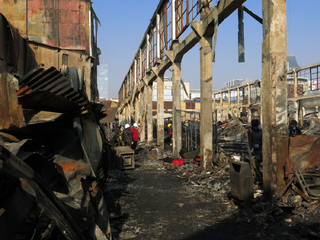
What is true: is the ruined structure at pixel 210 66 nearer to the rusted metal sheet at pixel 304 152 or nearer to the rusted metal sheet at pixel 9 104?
the rusted metal sheet at pixel 304 152

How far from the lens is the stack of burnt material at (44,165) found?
2.18 metres

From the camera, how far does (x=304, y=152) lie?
5.77 meters

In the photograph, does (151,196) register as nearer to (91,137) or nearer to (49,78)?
(91,137)

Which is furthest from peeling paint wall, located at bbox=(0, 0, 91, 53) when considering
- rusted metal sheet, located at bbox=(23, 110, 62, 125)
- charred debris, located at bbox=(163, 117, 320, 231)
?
rusted metal sheet, located at bbox=(23, 110, 62, 125)

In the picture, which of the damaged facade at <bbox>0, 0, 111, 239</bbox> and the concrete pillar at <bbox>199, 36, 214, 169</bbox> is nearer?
the damaged facade at <bbox>0, 0, 111, 239</bbox>

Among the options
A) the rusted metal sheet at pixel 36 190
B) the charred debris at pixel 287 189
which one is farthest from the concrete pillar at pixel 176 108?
the rusted metal sheet at pixel 36 190

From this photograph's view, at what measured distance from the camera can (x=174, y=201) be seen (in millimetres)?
6496

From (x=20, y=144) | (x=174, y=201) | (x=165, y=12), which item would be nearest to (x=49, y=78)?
(x=20, y=144)

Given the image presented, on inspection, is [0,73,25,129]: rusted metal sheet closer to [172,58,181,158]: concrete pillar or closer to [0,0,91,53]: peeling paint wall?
[0,0,91,53]: peeling paint wall

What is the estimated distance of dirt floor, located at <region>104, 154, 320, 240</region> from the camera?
450 cm

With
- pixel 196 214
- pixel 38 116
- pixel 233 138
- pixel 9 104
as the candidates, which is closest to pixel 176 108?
pixel 233 138

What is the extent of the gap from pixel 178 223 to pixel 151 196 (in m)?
1.94

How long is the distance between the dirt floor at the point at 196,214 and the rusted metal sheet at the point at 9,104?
249cm

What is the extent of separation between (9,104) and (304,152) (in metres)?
5.56
